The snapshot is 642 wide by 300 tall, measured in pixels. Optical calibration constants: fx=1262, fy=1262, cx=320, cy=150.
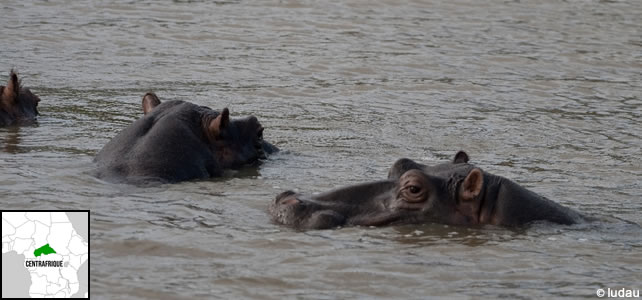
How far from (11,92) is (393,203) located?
519cm

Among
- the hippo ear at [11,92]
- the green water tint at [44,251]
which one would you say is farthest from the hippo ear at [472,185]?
the hippo ear at [11,92]

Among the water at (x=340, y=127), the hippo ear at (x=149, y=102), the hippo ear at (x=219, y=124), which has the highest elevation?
the hippo ear at (x=149, y=102)

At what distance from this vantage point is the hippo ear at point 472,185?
744 cm

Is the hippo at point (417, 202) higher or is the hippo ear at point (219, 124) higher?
the hippo ear at point (219, 124)

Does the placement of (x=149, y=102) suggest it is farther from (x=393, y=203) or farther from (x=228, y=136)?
(x=393, y=203)

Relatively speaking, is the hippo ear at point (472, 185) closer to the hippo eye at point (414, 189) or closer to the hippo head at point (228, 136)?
the hippo eye at point (414, 189)

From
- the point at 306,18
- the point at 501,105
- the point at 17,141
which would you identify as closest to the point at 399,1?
the point at 306,18

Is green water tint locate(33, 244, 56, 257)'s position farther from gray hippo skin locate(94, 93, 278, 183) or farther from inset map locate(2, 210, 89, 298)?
gray hippo skin locate(94, 93, 278, 183)

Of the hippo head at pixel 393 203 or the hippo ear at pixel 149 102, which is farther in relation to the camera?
A: the hippo ear at pixel 149 102

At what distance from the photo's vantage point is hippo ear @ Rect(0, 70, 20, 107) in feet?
37.4

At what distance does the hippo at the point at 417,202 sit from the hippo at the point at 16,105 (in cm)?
459

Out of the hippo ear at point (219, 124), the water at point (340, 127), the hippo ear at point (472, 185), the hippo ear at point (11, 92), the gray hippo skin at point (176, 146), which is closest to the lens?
the water at point (340, 127)

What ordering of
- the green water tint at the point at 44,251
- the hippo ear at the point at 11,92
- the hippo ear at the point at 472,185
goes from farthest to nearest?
the hippo ear at the point at 11,92 → the hippo ear at the point at 472,185 → the green water tint at the point at 44,251

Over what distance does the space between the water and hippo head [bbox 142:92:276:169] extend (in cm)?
17
